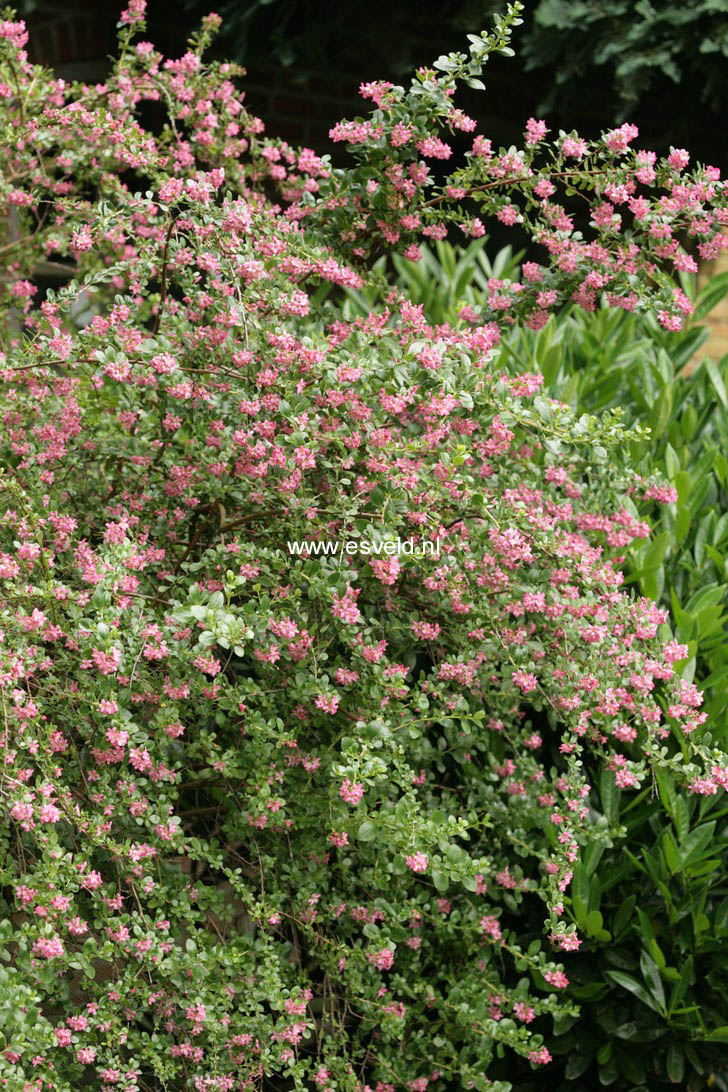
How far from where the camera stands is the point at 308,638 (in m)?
1.93

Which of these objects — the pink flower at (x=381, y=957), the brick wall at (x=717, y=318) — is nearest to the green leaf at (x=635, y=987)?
the pink flower at (x=381, y=957)

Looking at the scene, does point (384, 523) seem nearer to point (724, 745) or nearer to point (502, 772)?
point (502, 772)

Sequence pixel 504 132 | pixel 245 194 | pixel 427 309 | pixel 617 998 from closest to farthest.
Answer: pixel 617 998 → pixel 245 194 → pixel 427 309 → pixel 504 132

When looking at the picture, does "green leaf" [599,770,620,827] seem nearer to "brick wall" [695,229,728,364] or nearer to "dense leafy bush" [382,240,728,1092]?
"dense leafy bush" [382,240,728,1092]

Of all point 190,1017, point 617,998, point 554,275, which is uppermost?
point 554,275

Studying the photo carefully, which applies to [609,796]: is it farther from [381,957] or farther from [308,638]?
[308,638]

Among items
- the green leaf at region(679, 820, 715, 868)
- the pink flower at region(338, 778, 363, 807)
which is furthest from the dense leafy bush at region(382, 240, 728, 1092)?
the pink flower at region(338, 778, 363, 807)

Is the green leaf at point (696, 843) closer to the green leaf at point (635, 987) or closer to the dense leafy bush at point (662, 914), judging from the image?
the dense leafy bush at point (662, 914)

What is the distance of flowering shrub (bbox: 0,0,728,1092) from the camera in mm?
Answer: 1822

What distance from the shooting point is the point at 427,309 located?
13.4 ft

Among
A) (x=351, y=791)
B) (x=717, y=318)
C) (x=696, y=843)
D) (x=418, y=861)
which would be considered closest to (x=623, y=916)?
(x=696, y=843)

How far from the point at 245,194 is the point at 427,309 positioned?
139cm

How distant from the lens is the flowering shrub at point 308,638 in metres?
1.82

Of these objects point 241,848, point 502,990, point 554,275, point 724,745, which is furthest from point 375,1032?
point 554,275
